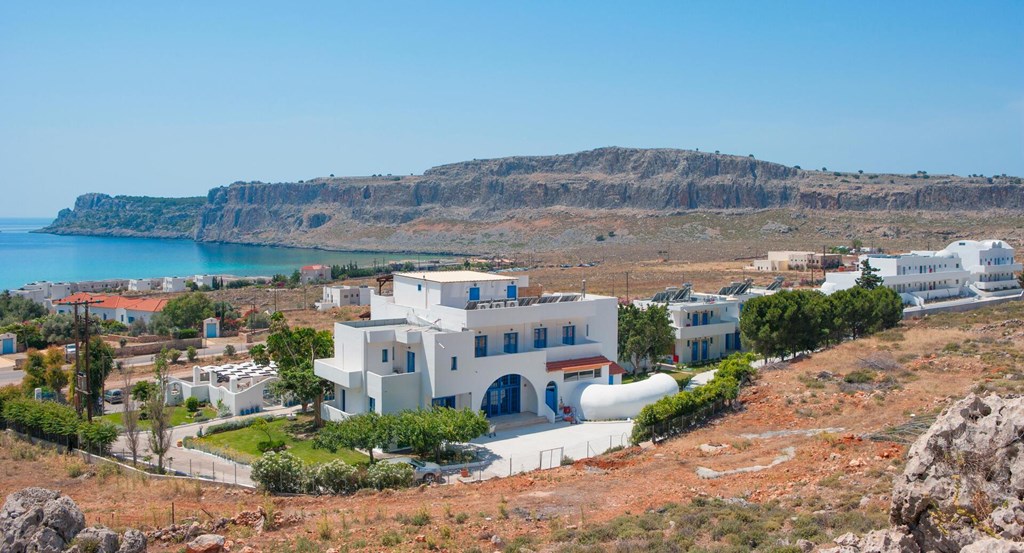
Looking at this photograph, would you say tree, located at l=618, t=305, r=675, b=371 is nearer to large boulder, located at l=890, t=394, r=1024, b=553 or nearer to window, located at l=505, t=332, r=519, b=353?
window, located at l=505, t=332, r=519, b=353

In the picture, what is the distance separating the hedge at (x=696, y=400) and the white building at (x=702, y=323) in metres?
11.8

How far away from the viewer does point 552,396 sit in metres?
33.5

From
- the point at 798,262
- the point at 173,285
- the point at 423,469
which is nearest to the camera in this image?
the point at 423,469

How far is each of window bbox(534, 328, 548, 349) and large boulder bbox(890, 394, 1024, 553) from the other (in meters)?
25.2

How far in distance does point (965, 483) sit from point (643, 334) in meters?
31.5

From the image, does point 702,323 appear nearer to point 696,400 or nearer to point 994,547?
point 696,400

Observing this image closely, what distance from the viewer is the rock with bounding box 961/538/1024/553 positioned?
25.8 feet

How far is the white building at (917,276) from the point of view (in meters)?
60.5

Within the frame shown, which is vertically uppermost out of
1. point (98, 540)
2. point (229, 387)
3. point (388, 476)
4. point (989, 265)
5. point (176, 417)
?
point (989, 265)

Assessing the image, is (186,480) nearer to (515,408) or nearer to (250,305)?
(515,408)

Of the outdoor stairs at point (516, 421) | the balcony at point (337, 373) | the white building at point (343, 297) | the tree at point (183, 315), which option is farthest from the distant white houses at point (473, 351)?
the white building at point (343, 297)

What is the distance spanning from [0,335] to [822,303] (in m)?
53.7

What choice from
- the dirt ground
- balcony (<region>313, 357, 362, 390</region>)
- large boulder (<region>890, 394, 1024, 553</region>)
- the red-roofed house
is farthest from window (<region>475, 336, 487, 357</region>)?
the red-roofed house

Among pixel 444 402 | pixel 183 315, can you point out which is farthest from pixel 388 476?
pixel 183 315
